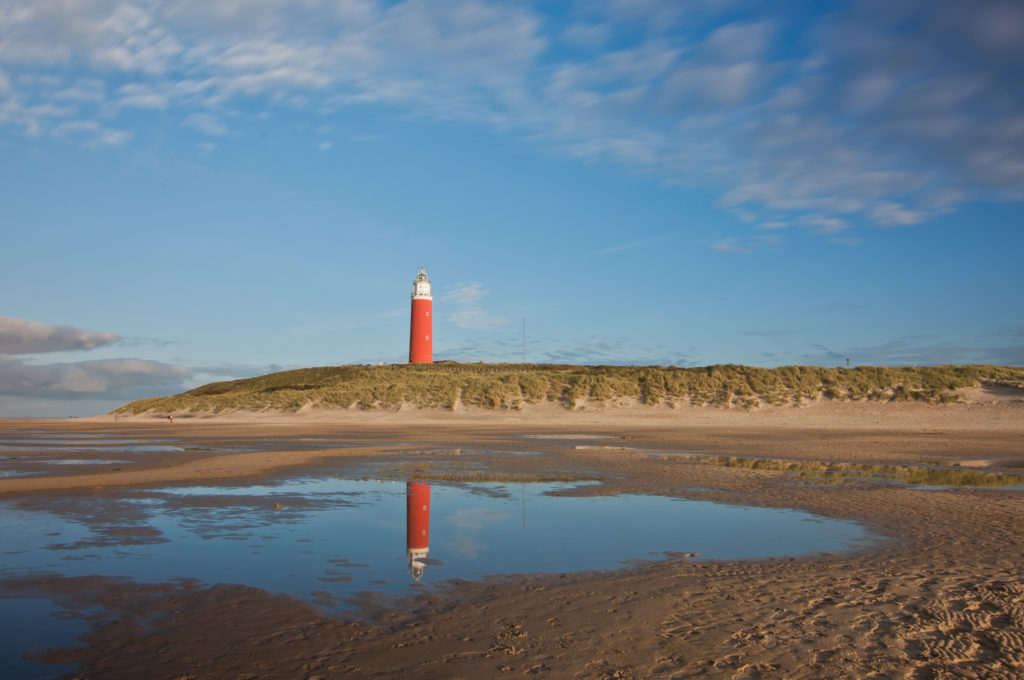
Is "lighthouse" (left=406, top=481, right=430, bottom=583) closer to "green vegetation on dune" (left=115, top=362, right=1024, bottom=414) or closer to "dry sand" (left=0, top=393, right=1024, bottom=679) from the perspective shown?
"dry sand" (left=0, top=393, right=1024, bottom=679)

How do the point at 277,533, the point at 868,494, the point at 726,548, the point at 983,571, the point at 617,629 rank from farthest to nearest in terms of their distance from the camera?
1. the point at 868,494
2. the point at 277,533
3. the point at 726,548
4. the point at 983,571
5. the point at 617,629

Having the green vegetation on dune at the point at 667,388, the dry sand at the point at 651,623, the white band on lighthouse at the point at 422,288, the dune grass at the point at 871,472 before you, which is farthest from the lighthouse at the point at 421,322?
the dry sand at the point at 651,623

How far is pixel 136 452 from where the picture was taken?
2208 cm

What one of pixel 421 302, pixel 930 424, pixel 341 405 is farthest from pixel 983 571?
pixel 421 302

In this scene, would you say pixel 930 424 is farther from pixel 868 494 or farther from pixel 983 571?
pixel 983 571

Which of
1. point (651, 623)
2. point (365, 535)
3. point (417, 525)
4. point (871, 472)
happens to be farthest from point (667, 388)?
point (651, 623)

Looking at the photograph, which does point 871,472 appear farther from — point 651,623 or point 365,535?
point 651,623

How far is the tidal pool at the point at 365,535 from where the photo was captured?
7148mm

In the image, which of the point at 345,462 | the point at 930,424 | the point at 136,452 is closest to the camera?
the point at 345,462

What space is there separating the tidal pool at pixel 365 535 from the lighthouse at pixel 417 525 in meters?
0.03

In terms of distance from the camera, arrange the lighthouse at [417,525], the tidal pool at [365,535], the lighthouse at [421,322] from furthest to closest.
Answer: the lighthouse at [421,322]
the lighthouse at [417,525]
the tidal pool at [365,535]

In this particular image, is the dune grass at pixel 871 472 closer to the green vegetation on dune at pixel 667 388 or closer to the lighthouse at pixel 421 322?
the green vegetation on dune at pixel 667 388

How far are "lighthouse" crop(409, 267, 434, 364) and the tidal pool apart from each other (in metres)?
59.7

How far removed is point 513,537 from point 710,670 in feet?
14.7
